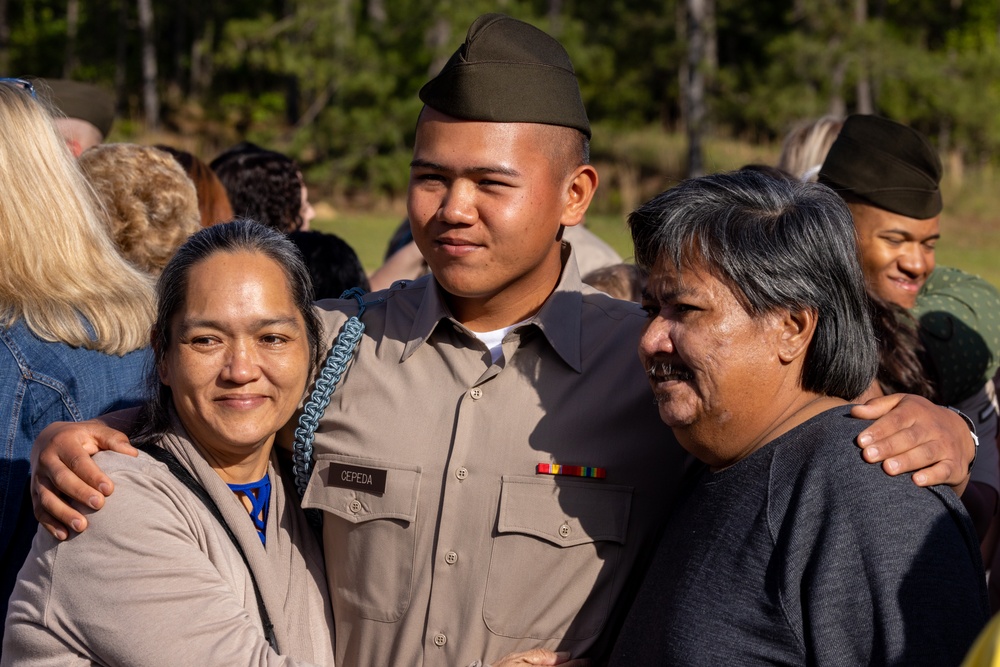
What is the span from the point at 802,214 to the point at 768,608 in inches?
31.7

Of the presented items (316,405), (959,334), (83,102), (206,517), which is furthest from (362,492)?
(83,102)

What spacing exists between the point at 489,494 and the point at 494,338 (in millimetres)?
446

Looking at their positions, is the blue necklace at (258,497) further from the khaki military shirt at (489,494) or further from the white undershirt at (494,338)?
the white undershirt at (494,338)

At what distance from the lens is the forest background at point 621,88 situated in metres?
25.1

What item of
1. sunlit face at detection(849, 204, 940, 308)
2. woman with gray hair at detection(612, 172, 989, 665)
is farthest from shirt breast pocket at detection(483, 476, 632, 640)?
sunlit face at detection(849, 204, 940, 308)

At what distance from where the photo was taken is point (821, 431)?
6.79 feet

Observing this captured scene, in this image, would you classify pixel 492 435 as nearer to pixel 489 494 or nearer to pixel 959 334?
pixel 489 494

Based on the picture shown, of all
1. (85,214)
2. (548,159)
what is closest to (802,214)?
(548,159)

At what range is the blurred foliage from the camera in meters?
25.7

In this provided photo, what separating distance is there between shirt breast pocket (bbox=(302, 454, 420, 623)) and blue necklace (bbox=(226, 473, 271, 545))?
0.37ft

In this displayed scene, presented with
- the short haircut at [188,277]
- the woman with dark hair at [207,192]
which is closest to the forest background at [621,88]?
the woman with dark hair at [207,192]

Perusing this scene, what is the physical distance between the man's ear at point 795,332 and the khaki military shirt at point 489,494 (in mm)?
494

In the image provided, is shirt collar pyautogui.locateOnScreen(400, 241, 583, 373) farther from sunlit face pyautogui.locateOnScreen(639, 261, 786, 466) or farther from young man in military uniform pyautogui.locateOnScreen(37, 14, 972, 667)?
sunlit face pyautogui.locateOnScreen(639, 261, 786, 466)

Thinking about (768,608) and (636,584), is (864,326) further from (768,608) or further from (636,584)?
(636,584)
